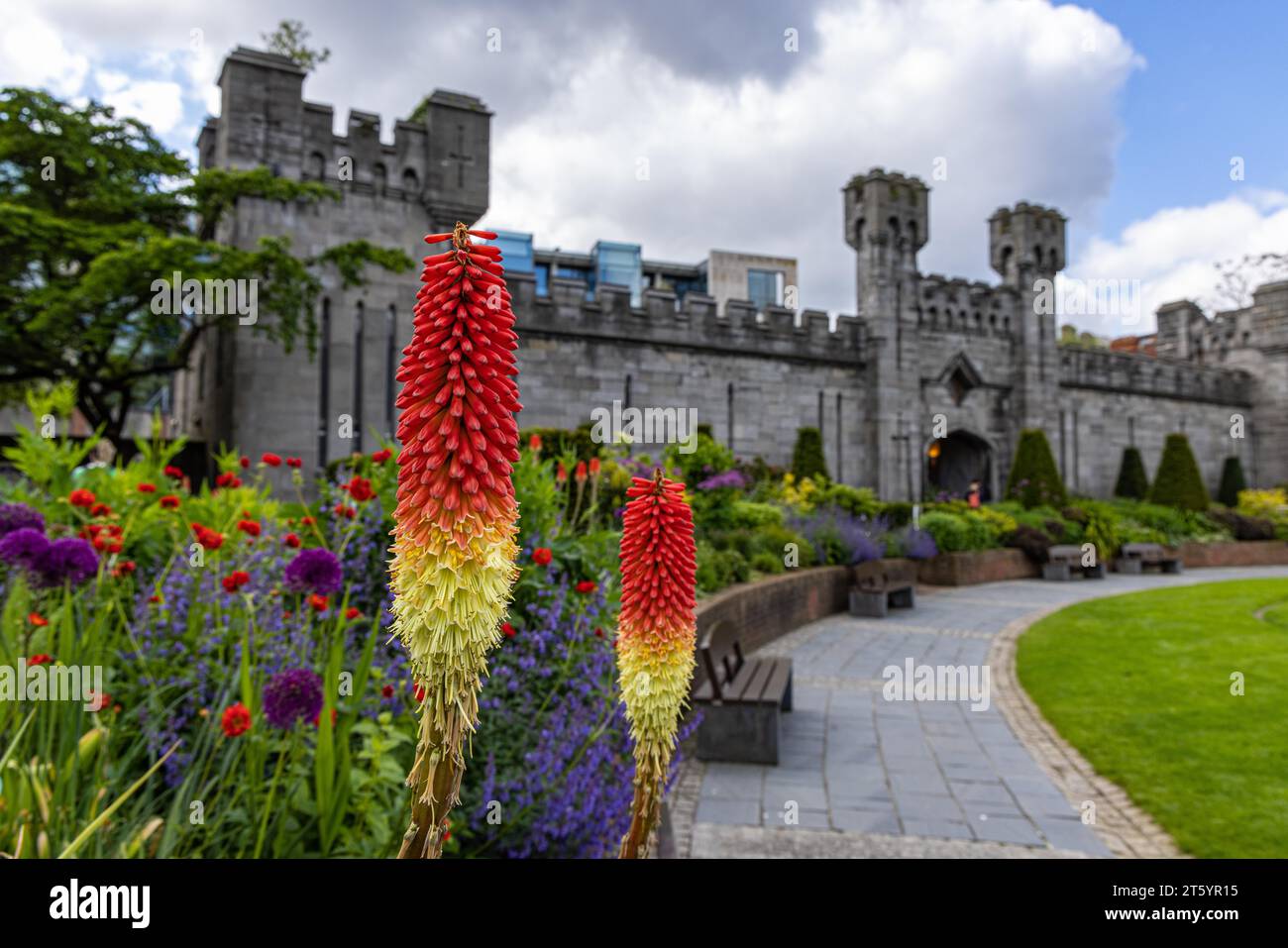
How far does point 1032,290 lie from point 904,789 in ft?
84.4

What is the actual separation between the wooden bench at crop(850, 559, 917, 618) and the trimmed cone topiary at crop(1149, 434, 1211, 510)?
56.3 ft

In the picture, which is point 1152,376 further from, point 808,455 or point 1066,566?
point 808,455

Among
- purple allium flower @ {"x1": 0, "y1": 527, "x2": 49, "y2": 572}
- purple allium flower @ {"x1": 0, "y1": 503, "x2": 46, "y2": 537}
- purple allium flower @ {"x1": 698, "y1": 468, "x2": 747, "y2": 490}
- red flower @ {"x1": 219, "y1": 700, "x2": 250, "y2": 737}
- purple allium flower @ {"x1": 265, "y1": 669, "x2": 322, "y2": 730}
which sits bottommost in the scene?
red flower @ {"x1": 219, "y1": 700, "x2": 250, "y2": 737}

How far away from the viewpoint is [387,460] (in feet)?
14.3

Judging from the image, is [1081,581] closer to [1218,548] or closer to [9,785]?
[1218,548]

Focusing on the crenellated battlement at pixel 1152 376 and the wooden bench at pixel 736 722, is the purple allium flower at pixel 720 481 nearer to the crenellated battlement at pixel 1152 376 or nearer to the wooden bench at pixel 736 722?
the wooden bench at pixel 736 722

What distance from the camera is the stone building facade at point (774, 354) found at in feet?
54.0

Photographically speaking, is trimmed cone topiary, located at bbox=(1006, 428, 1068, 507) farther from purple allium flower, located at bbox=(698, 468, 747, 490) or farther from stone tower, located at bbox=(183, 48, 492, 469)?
stone tower, located at bbox=(183, 48, 492, 469)

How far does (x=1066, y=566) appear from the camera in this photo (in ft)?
60.5

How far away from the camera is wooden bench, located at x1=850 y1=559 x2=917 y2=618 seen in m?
13.1

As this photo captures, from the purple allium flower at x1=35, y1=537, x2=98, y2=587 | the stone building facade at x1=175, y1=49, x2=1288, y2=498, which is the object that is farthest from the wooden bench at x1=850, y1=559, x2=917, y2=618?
the purple allium flower at x1=35, y1=537, x2=98, y2=587

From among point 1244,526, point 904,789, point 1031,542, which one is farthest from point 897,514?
point 1244,526
